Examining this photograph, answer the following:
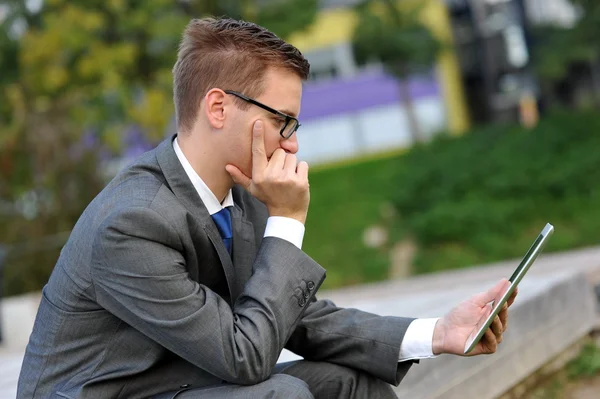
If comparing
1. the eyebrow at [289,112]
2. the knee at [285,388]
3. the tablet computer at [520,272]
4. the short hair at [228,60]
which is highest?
the short hair at [228,60]

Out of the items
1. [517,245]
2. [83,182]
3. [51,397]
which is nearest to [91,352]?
[51,397]

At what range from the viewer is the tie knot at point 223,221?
248cm

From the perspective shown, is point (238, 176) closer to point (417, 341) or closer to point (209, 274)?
point (209, 274)

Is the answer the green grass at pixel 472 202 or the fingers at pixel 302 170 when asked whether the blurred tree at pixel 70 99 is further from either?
the fingers at pixel 302 170

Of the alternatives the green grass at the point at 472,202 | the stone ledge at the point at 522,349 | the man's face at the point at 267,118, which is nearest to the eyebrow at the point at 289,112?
the man's face at the point at 267,118

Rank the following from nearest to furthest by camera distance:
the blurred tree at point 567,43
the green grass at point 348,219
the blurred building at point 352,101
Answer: the green grass at point 348,219 < the blurred tree at point 567,43 < the blurred building at point 352,101

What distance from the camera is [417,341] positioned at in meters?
2.62

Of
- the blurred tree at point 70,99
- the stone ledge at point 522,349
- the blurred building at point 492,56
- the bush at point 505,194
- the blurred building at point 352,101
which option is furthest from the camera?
the blurred building at point 492,56

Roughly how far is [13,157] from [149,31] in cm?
305

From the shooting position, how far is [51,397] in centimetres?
225

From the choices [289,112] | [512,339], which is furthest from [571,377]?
[289,112]

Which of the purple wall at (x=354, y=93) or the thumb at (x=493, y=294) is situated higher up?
the thumb at (x=493, y=294)

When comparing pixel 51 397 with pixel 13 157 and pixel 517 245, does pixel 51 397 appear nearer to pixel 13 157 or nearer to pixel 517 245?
pixel 517 245

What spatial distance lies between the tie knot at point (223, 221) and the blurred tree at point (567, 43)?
570 inches
